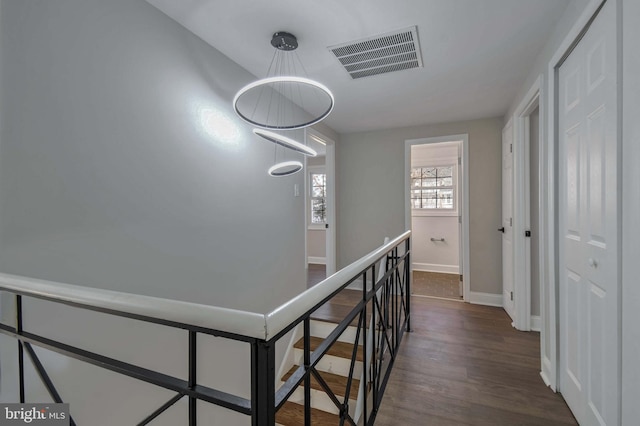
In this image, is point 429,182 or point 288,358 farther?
point 429,182

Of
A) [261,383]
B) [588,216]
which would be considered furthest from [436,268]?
[261,383]

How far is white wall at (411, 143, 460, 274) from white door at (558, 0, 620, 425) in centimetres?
332

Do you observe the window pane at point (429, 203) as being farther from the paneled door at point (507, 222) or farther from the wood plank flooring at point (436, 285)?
the paneled door at point (507, 222)

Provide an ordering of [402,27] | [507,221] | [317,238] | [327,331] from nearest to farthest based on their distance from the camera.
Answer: [402,27], [327,331], [507,221], [317,238]

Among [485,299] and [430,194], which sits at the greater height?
[430,194]

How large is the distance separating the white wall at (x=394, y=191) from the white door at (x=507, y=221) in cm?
11

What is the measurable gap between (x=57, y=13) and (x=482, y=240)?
13.2ft

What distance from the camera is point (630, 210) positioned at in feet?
3.28

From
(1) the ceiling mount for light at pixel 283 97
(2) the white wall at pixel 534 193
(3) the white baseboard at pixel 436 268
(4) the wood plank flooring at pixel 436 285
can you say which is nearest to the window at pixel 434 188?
(3) the white baseboard at pixel 436 268

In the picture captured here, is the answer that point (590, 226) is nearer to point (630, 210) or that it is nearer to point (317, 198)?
point (630, 210)

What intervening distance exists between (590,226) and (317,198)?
4.90 meters

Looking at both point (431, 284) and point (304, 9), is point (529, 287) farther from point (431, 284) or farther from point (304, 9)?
point (304, 9)

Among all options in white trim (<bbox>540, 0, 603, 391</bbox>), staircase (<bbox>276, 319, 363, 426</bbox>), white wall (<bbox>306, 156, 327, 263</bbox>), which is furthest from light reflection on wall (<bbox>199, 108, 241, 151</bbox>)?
white wall (<bbox>306, 156, 327, 263</bbox>)

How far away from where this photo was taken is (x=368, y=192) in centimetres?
401
